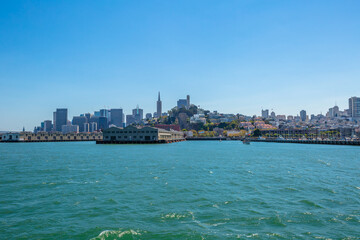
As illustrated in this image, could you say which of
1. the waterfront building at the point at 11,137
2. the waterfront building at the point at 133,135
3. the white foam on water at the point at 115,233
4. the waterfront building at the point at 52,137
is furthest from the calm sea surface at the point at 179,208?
the waterfront building at the point at 52,137

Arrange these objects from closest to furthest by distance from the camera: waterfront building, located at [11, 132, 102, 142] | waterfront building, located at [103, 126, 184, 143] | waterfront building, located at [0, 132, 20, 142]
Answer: waterfront building, located at [103, 126, 184, 143], waterfront building, located at [0, 132, 20, 142], waterfront building, located at [11, 132, 102, 142]

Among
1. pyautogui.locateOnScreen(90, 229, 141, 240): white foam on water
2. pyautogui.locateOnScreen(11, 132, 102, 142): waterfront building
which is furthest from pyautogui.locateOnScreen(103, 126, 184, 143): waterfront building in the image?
pyautogui.locateOnScreen(90, 229, 141, 240): white foam on water

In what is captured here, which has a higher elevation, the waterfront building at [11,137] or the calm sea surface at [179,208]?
the waterfront building at [11,137]

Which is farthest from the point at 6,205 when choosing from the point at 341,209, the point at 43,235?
the point at 341,209

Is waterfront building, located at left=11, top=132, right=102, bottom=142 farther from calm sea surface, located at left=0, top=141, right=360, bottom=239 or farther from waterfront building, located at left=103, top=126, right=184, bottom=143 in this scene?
calm sea surface, located at left=0, top=141, right=360, bottom=239

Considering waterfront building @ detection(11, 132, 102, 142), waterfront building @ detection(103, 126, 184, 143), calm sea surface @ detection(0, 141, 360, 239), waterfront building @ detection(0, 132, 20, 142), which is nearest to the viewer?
calm sea surface @ detection(0, 141, 360, 239)

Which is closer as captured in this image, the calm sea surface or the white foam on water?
the white foam on water

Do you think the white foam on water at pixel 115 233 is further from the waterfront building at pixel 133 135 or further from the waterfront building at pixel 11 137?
the waterfront building at pixel 11 137

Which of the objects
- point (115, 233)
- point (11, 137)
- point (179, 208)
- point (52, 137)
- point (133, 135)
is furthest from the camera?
point (52, 137)

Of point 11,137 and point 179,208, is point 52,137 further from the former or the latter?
point 179,208

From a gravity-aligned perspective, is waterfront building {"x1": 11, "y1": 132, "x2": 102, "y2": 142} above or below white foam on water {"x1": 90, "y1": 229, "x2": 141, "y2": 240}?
above

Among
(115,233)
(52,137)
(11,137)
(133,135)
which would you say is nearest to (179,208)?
(115,233)

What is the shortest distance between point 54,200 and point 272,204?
48.7 ft

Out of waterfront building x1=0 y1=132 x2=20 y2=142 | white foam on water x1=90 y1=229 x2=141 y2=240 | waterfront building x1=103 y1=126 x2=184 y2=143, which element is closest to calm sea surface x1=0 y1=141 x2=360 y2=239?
white foam on water x1=90 y1=229 x2=141 y2=240
